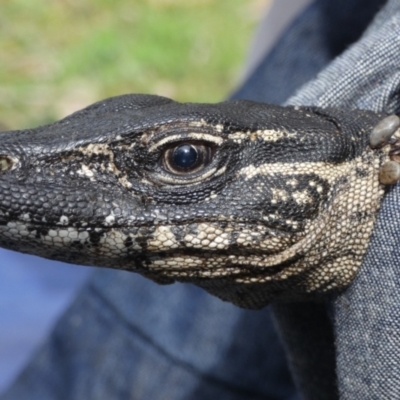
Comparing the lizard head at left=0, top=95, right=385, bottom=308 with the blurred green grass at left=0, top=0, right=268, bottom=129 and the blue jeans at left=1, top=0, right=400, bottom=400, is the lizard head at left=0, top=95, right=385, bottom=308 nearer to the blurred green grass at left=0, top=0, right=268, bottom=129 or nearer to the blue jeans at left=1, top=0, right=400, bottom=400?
the blue jeans at left=1, top=0, right=400, bottom=400

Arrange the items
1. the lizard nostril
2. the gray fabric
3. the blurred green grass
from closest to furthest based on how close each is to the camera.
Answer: the lizard nostril → the gray fabric → the blurred green grass

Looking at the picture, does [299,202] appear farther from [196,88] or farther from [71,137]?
[196,88]

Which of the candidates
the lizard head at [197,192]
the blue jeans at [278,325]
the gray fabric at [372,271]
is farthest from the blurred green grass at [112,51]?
the lizard head at [197,192]

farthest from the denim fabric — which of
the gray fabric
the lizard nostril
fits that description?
the lizard nostril

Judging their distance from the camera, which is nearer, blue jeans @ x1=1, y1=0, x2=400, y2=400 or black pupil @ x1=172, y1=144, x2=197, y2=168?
black pupil @ x1=172, y1=144, x2=197, y2=168

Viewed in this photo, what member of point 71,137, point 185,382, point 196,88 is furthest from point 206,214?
point 196,88

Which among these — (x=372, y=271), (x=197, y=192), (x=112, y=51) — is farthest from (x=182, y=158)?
(x=112, y=51)
